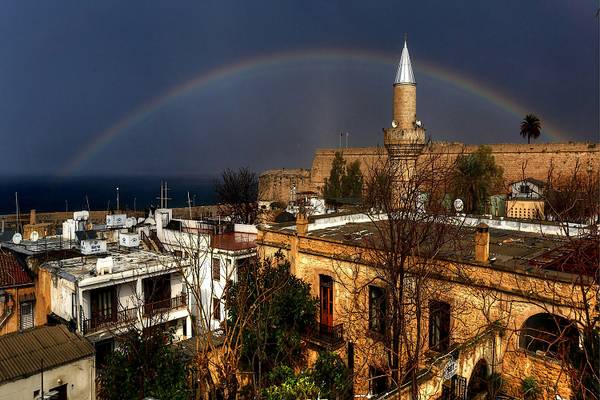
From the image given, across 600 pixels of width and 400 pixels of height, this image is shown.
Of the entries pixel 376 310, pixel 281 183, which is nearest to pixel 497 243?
pixel 376 310

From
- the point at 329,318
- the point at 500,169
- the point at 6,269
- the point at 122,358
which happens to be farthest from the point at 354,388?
the point at 500,169

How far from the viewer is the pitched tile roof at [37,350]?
12.8 m

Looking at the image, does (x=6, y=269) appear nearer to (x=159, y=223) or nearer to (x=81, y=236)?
(x=81, y=236)

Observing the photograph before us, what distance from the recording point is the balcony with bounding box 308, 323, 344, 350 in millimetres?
15186

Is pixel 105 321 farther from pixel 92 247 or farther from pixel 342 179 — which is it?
pixel 342 179

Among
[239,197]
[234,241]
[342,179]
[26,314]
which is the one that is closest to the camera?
[26,314]

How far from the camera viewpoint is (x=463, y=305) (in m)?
12.6

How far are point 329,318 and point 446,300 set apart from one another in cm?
456

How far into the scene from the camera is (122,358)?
12.5 metres

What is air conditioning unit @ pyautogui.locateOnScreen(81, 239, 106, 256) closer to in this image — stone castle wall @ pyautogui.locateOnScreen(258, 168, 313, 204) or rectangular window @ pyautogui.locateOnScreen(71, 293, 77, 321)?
rectangular window @ pyautogui.locateOnScreen(71, 293, 77, 321)

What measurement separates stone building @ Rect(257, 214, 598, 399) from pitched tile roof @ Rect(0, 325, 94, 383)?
732 centimetres

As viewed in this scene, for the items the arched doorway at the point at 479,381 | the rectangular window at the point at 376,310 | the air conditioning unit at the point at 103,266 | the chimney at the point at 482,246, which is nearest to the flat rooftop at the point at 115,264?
the air conditioning unit at the point at 103,266

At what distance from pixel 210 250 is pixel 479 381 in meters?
13.0

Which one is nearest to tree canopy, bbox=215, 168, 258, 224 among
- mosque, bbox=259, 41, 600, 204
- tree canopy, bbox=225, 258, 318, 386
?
mosque, bbox=259, 41, 600, 204
